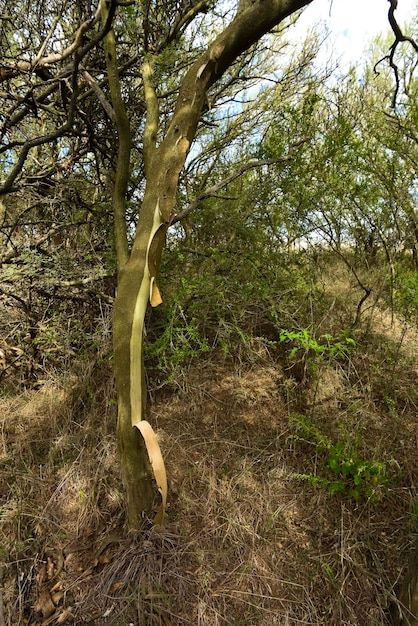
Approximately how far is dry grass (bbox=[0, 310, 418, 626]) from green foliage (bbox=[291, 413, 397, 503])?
49mm

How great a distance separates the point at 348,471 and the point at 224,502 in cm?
84

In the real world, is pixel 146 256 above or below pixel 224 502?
above

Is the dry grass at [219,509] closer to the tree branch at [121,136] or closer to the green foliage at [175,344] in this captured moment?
the green foliage at [175,344]

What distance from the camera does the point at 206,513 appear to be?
229cm

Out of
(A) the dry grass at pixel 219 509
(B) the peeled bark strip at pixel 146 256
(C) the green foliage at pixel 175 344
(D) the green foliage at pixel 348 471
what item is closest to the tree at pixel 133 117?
(B) the peeled bark strip at pixel 146 256

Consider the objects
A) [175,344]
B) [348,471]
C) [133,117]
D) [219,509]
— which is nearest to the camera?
[348,471]

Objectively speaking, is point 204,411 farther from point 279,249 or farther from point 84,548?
point 279,249

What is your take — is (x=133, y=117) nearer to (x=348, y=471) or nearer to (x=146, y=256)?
(x=146, y=256)

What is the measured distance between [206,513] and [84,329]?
206 centimetres

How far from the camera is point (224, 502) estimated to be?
2.33 meters

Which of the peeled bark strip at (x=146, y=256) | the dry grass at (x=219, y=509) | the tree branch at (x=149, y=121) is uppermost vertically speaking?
the tree branch at (x=149, y=121)

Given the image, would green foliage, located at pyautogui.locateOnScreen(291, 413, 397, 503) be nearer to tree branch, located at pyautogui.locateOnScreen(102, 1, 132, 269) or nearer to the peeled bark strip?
the peeled bark strip

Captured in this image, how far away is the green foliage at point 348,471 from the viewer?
82.8 inches

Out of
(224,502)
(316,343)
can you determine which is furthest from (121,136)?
(224,502)
